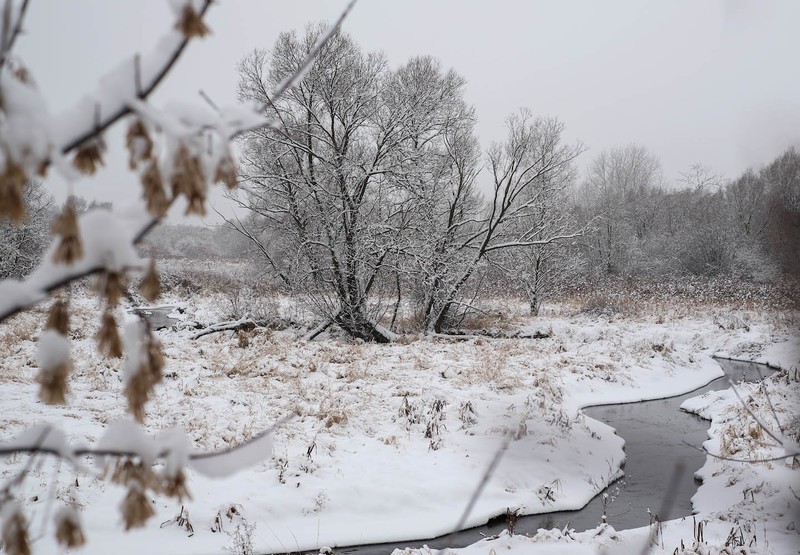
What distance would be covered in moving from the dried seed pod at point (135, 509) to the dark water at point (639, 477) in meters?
3.30

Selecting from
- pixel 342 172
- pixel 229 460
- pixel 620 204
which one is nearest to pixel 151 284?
pixel 229 460

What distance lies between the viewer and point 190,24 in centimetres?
106

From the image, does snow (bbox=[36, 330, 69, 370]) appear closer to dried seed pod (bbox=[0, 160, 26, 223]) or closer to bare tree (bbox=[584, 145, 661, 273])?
dried seed pod (bbox=[0, 160, 26, 223])

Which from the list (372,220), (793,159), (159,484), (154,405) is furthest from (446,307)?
(793,159)

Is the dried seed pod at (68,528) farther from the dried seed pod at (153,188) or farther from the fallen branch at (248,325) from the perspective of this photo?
the fallen branch at (248,325)

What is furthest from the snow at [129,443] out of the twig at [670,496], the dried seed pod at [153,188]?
the twig at [670,496]

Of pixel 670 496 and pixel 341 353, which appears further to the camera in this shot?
pixel 341 353

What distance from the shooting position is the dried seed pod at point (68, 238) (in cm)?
99

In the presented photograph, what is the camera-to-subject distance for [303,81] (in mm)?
12992

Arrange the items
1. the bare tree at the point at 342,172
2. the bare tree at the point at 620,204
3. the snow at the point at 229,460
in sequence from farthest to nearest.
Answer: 1. the bare tree at the point at 620,204
2. the bare tree at the point at 342,172
3. the snow at the point at 229,460

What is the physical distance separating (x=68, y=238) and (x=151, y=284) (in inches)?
7.6

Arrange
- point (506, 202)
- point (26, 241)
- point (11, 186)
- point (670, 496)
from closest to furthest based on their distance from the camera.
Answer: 1. point (11, 186)
2. point (670, 496)
3. point (506, 202)
4. point (26, 241)

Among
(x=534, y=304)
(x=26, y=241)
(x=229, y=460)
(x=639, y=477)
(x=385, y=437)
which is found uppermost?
(x=26, y=241)

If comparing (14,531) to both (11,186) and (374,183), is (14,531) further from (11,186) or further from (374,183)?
(374,183)
